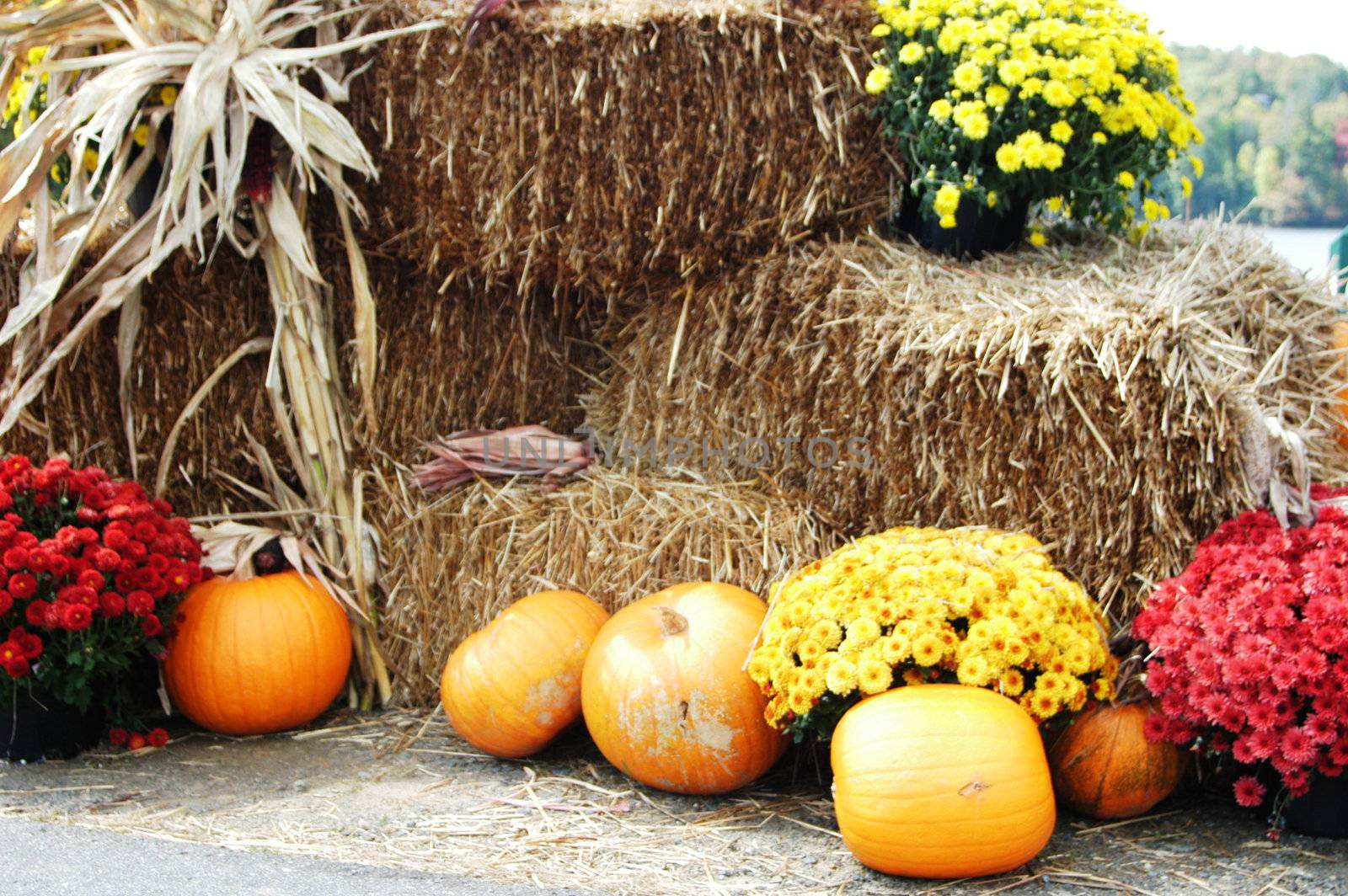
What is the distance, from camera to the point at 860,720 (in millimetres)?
2266

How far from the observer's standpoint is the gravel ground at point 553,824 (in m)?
2.20

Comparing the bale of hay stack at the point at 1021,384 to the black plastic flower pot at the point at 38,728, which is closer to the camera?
the bale of hay stack at the point at 1021,384

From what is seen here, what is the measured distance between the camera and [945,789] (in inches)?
84.2

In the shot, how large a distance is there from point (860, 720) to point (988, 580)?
1.28 feet

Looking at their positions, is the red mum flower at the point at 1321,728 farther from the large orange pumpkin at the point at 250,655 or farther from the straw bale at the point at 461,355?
the large orange pumpkin at the point at 250,655

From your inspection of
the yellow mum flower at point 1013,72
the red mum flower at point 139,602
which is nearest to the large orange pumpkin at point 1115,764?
the yellow mum flower at point 1013,72

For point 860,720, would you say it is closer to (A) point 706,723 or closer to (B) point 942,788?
(B) point 942,788

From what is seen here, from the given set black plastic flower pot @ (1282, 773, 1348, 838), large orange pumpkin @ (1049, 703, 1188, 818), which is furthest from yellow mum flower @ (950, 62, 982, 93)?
black plastic flower pot @ (1282, 773, 1348, 838)

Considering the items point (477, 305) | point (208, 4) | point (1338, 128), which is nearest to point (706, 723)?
point (477, 305)

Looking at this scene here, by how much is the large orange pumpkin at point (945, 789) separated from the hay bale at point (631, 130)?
1391mm

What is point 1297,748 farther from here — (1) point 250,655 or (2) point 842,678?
(1) point 250,655

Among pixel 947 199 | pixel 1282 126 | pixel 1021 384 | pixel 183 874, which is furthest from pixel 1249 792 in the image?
pixel 1282 126

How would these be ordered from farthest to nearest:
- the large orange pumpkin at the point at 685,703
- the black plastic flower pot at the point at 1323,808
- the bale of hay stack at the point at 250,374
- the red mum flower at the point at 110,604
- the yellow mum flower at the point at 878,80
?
the bale of hay stack at the point at 250,374
the yellow mum flower at the point at 878,80
the red mum flower at the point at 110,604
the large orange pumpkin at the point at 685,703
the black plastic flower pot at the point at 1323,808

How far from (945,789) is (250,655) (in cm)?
179
